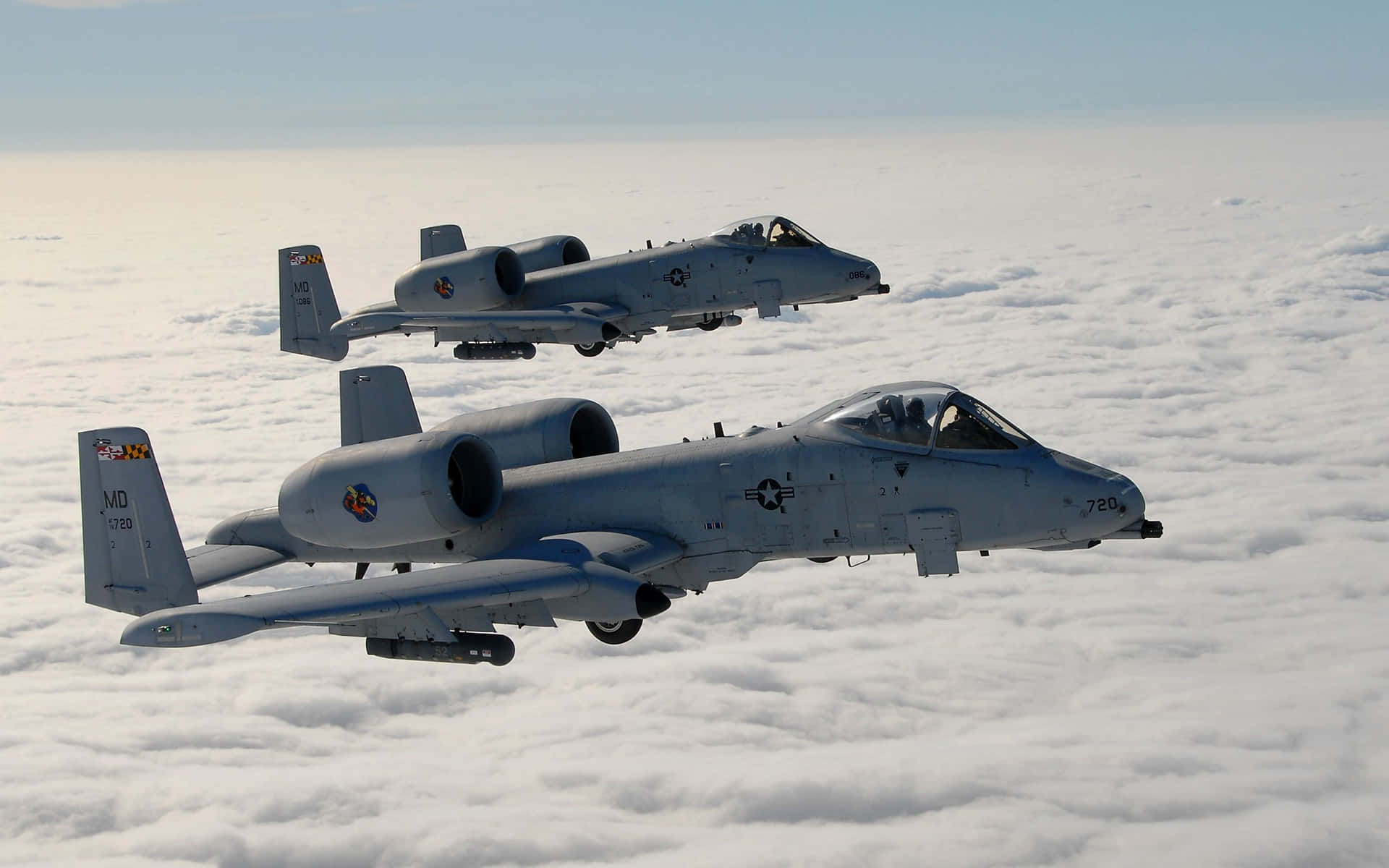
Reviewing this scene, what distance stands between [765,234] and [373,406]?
13183mm

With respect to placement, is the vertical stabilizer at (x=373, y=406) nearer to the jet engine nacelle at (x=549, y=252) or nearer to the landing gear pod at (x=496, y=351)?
the landing gear pod at (x=496, y=351)

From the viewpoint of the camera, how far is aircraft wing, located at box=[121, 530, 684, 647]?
14.4 metres

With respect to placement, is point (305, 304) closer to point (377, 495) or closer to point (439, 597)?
point (377, 495)

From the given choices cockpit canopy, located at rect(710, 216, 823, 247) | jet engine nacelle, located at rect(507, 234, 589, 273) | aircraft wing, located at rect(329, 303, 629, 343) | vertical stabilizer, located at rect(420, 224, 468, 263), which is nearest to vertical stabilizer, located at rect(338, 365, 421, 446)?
aircraft wing, located at rect(329, 303, 629, 343)

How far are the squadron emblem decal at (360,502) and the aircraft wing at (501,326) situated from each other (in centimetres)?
1138

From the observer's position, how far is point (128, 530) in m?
17.4

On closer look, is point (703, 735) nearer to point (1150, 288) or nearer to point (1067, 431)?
point (1067, 431)

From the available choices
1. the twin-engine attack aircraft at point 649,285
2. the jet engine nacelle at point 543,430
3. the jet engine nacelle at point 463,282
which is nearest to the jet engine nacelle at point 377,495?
the jet engine nacelle at point 543,430

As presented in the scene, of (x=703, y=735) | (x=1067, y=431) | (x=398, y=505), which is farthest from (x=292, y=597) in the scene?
(x=1067, y=431)

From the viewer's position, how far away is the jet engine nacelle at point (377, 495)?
17.7m

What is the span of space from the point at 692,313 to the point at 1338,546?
10302 centimetres

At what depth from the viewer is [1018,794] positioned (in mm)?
86125

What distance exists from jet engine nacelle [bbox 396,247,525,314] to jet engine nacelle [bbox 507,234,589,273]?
3.82 ft

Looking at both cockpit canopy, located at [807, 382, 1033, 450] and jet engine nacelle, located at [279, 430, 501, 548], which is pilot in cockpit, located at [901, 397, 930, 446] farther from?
jet engine nacelle, located at [279, 430, 501, 548]
